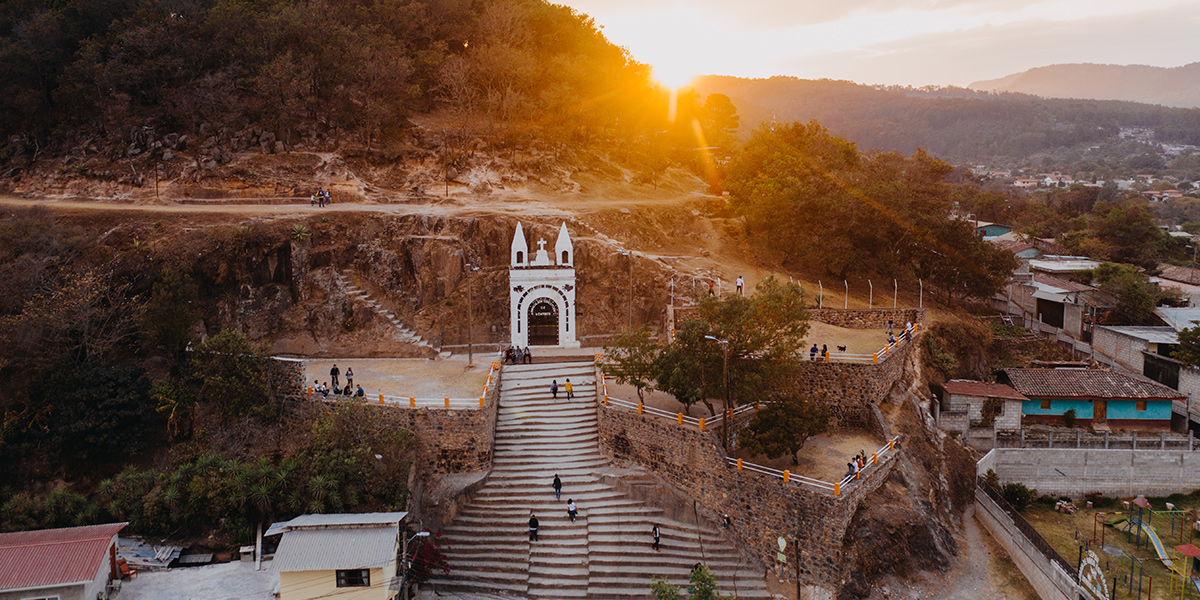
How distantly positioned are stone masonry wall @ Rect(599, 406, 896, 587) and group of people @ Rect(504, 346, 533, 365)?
16.6 ft

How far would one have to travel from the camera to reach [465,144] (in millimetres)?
45312

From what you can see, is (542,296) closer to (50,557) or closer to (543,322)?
(543,322)

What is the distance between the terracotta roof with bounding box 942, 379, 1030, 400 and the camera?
3072 cm

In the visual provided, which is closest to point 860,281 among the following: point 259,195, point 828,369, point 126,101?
point 828,369

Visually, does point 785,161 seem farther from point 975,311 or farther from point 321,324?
point 321,324

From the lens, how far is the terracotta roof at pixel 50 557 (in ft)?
58.9

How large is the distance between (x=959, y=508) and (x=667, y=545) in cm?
1147

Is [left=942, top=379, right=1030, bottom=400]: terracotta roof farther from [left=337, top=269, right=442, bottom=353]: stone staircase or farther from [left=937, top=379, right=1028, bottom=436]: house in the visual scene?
[left=337, top=269, right=442, bottom=353]: stone staircase

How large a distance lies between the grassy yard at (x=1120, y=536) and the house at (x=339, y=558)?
2279cm

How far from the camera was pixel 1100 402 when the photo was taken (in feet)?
106

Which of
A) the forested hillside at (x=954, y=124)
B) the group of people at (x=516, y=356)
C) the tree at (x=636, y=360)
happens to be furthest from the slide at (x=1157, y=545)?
the forested hillside at (x=954, y=124)

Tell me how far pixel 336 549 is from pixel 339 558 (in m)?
0.34

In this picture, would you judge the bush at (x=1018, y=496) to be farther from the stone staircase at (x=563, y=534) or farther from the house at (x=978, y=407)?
the stone staircase at (x=563, y=534)

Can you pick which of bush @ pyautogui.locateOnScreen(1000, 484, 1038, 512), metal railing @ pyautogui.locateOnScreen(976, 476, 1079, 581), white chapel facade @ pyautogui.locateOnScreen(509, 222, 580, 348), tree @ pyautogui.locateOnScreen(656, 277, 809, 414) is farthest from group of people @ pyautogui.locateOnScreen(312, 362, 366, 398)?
bush @ pyautogui.locateOnScreen(1000, 484, 1038, 512)
